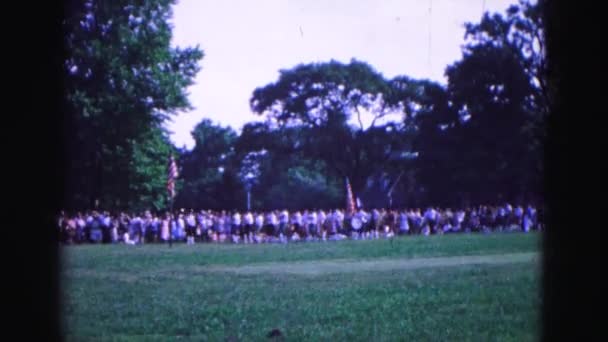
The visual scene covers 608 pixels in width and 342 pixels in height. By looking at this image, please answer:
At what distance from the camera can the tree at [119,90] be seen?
38.6m

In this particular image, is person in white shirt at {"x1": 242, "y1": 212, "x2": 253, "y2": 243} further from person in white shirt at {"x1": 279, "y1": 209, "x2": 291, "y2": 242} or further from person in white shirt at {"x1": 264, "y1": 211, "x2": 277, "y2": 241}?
person in white shirt at {"x1": 279, "y1": 209, "x2": 291, "y2": 242}

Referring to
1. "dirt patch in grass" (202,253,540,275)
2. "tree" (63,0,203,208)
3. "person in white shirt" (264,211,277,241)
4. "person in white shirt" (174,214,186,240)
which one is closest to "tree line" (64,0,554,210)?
"tree" (63,0,203,208)

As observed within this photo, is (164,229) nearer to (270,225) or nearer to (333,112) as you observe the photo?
(270,225)

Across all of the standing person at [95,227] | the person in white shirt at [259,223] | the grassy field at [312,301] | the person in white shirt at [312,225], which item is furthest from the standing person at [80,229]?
the grassy field at [312,301]

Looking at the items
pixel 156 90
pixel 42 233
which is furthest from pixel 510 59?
pixel 42 233

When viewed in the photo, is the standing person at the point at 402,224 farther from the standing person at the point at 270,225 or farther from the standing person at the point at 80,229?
the standing person at the point at 80,229

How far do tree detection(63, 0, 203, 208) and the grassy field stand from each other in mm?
22804

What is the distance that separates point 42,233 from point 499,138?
1561 inches

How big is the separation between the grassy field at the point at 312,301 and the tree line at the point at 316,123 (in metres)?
19.8

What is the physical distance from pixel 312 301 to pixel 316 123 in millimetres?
53511

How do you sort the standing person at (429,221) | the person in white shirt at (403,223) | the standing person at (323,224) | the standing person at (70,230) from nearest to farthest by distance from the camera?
the standing person at (70,230), the standing person at (323,224), the person in white shirt at (403,223), the standing person at (429,221)

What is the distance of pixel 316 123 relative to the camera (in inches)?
2510

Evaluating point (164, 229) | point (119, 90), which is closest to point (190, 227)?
point (164, 229)

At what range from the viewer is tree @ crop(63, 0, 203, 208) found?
38625 mm
